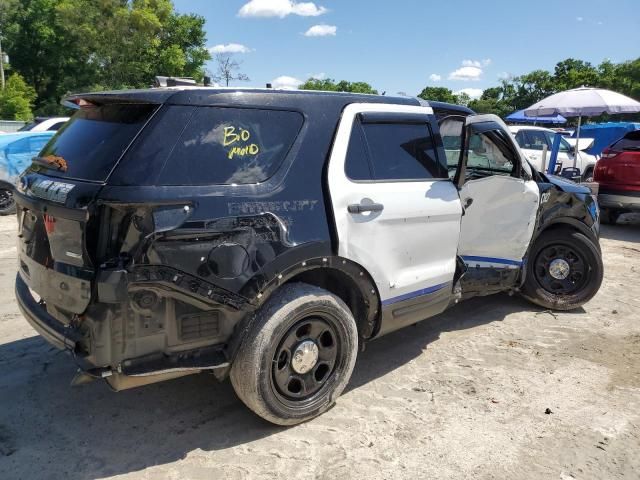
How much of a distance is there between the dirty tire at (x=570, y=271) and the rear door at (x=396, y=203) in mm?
1688

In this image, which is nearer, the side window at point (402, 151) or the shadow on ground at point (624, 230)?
the side window at point (402, 151)

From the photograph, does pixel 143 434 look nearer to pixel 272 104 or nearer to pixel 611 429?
pixel 272 104

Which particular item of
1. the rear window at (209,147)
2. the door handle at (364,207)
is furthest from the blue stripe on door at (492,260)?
the rear window at (209,147)

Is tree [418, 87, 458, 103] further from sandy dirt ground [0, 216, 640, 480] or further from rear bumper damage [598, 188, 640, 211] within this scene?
sandy dirt ground [0, 216, 640, 480]

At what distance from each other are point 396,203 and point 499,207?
1.59 meters

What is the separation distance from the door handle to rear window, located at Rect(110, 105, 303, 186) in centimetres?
54

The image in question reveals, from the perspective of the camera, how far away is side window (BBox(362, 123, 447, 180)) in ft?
11.7

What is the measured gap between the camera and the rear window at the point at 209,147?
266 cm

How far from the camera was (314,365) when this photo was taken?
330cm

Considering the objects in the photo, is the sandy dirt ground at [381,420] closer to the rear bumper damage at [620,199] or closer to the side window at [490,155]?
the side window at [490,155]

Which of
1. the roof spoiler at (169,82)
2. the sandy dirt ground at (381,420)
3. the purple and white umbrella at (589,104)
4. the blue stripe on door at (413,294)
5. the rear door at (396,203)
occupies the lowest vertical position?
the sandy dirt ground at (381,420)

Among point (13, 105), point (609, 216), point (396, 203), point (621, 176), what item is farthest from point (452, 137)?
point (13, 105)

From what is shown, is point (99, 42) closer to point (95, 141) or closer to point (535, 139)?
point (535, 139)

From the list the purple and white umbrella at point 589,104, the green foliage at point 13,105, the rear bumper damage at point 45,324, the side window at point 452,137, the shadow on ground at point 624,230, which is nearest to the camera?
the rear bumper damage at point 45,324
